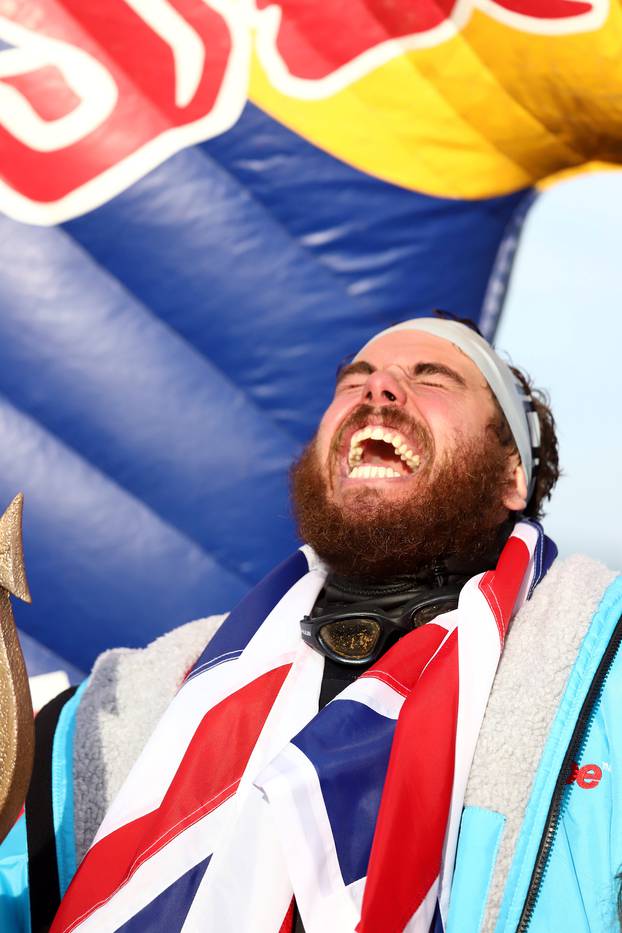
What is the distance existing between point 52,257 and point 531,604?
98cm

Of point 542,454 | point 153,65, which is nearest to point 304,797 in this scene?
point 542,454

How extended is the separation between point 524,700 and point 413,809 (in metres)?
0.17

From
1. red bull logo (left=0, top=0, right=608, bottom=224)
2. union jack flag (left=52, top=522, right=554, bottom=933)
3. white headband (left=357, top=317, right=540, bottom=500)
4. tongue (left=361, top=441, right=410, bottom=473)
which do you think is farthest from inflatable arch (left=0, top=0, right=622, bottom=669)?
union jack flag (left=52, top=522, right=554, bottom=933)

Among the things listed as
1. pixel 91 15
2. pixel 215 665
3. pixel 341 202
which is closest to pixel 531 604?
pixel 215 665

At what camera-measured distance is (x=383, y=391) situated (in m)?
1.37

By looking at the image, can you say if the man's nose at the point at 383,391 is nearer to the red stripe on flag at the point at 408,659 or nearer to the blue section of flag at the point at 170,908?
the red stripe on flag at the point at 408,659

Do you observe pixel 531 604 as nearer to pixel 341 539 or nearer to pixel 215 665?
pixel 341 539

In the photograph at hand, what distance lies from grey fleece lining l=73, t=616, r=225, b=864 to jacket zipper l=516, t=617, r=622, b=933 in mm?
528

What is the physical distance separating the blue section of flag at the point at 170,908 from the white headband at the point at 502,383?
0.77 m

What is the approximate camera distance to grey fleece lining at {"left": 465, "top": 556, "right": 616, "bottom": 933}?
95cm

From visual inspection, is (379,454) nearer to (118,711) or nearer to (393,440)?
(393,440)

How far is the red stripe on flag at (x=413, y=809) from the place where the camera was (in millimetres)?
888

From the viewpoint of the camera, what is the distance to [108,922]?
0.96m

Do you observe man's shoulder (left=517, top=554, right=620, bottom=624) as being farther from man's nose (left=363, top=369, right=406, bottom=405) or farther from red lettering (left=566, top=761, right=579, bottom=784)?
man's nose (left=363, top=369, right=406, bottom=405)
